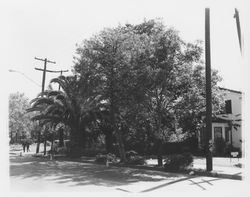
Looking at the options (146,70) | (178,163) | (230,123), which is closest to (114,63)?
(146,70)

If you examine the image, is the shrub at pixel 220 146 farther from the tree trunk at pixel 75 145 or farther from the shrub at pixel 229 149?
the tree trunk at pixel 75 145

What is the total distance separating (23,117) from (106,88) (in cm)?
2131

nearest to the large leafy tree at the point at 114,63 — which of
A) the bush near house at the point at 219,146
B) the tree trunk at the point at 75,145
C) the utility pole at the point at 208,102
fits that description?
the utility pole at the point at 208,102

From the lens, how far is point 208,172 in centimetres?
1527

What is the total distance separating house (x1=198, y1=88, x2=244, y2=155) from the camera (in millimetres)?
29577

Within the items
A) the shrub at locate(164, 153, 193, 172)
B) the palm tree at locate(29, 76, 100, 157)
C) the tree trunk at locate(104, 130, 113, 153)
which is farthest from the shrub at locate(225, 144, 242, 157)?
the shrub at locate(164, 153, 193, 172)

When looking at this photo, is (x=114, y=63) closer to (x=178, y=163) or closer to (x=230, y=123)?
(x=178, y=163)

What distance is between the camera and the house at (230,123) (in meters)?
29.6

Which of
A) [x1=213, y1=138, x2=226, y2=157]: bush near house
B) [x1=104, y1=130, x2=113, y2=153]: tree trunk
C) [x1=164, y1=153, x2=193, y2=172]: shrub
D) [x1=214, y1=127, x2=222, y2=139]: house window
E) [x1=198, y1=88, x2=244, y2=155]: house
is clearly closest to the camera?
[x1=164, y1=153, x2=193, y2=172]: shrub

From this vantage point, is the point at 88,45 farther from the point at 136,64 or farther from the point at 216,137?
the point at 216,137

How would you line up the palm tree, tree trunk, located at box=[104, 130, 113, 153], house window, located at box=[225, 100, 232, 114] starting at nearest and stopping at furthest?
1. the palm tree
2. tree trunk, located at box=[104, 130, 113, 153]
3. house window, located at box=[225, 100, 232, 114]

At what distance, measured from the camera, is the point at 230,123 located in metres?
29.4

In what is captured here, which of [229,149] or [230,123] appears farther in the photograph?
[230,123]

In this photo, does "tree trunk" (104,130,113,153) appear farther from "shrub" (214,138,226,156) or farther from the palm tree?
"shrub" (214,138,226,156)
